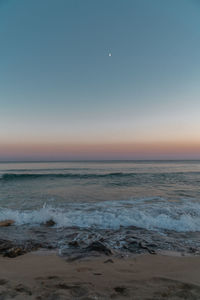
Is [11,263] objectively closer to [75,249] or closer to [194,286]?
[75,249]

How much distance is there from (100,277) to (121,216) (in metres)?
3.63

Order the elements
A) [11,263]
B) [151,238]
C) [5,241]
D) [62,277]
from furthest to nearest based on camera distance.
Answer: [151,238] < [5,241] < [11,263] < [62,277]

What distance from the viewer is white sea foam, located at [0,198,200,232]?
559cm

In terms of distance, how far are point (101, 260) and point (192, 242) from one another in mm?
2582

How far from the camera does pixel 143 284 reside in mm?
2457

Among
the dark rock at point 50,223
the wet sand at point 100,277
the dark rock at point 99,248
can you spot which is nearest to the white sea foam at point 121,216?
the dark rock at point 50,223

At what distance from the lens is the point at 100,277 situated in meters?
2.66

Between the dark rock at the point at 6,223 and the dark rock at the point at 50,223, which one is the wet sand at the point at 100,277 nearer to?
the dark rock at the point at 50,223

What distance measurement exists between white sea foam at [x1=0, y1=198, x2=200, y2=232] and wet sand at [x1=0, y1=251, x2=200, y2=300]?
2138 millimetres

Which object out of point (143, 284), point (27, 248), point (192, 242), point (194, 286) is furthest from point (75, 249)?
point (192, 242)

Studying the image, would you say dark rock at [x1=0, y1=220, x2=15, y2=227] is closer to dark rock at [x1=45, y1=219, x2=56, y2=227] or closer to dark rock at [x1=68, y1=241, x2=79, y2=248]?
dark rock at [x1=45, y1=219, x2=56, y2=227]

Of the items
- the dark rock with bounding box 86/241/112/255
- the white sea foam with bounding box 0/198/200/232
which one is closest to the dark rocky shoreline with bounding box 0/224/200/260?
the dark rock with bounding box 86/241/112/255

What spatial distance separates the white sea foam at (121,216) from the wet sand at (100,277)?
2138mm

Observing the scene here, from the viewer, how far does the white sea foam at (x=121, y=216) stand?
18.3 feet
